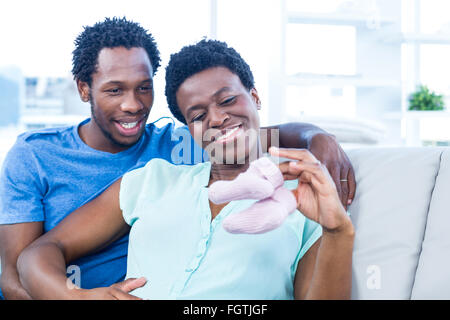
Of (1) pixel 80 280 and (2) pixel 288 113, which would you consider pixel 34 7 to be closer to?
(2) pixel 288 113

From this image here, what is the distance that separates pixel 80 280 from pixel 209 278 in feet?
1.20

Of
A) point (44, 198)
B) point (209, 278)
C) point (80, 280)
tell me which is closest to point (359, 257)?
point (209, 278)

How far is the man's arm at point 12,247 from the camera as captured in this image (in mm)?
1028

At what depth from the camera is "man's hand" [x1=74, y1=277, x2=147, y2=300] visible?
2.71 ft

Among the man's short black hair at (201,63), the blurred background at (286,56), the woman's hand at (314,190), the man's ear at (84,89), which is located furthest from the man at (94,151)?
the blurred background at (286,56)

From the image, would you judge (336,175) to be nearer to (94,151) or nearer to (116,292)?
(116,292)

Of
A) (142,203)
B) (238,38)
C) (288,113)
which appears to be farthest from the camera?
(288,113)

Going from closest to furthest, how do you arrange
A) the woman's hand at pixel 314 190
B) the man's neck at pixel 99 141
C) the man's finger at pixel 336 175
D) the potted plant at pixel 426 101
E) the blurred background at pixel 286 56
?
1. the woman's hand at pixel 314 190
2. the man's finger at pixel 336 175
3. the man's neck at pixel 99 141
4. the blurred background at pixel 286 56
5. the potted plant at pixel 426 101

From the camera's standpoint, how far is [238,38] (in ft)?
7.57

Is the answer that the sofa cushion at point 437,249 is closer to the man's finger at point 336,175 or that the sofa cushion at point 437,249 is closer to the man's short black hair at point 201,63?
the man's finger at point 336,175

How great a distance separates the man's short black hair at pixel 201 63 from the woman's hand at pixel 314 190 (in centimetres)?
39

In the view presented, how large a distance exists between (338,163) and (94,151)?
0.56 metres

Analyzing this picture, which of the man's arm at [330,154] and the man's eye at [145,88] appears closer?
the man's arm at [330,154]

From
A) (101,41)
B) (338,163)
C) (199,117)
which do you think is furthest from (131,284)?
(101,41)
